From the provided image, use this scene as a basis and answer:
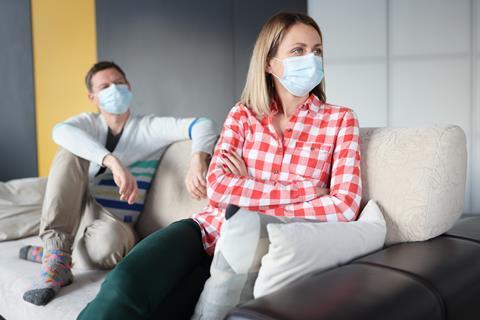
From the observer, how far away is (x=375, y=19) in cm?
371

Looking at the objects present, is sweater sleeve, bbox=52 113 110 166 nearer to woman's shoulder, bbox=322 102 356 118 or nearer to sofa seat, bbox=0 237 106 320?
sofa seat, bbox=0 237 106 320

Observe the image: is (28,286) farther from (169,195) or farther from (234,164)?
(234,164)

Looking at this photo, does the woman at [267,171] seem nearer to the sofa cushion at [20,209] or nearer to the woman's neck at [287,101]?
the woman's neck at [287,101]

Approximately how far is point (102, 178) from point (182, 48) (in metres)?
2.53

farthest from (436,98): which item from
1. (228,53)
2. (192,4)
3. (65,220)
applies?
(65,220)

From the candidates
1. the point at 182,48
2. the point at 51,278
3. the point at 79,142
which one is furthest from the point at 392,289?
the point at 182,48

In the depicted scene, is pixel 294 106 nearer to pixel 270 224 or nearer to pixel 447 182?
pixel 447 182

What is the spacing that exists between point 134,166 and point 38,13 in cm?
299

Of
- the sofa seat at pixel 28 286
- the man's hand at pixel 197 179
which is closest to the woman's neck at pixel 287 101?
the man's hand at pixel 197 179

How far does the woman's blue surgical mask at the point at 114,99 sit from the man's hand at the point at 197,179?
1.75ft

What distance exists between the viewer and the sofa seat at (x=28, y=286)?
150 cm

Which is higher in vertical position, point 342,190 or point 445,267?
point 342,190

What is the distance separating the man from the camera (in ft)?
5.93

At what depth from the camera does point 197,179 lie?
1.80 meters
